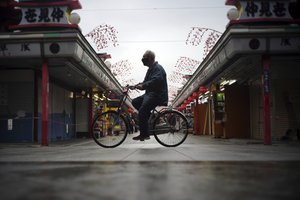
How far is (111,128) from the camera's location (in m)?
8.13

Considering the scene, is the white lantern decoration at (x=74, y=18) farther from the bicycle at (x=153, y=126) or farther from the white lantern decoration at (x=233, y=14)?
the bicycle at (x=153, y=126)

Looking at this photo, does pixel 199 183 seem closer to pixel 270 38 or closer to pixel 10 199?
pixel 10 199

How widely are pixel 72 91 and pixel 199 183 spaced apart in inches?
789

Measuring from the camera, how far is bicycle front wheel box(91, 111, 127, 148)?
25.4ft

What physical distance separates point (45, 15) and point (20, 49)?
142 centimetres

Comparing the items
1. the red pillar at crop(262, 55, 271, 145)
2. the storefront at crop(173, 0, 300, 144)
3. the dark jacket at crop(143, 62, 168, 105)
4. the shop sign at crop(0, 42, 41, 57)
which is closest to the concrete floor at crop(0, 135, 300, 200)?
the dark jacket at crop(143, 62, 168, 105)

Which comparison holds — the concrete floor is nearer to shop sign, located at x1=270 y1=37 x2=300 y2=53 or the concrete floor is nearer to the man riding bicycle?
the man riding bicycle

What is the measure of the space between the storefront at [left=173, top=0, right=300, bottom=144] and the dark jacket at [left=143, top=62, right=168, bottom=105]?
4356 mm

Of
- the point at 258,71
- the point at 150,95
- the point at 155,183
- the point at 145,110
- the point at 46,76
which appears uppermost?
the point at 258,71

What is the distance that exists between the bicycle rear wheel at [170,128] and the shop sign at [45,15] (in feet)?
19.6

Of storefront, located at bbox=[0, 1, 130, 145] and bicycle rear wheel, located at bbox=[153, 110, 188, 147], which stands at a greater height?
storefront, located at bbox=[0, 1, 130, 145]

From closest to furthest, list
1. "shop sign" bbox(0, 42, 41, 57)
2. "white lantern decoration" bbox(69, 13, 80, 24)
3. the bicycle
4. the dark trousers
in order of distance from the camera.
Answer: the dark trousers
the bicycle
"shop sign" bbox(0, 42, 41, 57)
"white lantern decoration" bbox(69, 13, 80, 24)

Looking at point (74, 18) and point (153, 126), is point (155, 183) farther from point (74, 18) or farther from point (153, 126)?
point (74, 18)

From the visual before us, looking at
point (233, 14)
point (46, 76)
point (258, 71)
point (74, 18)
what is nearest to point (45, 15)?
point (74, 18)
